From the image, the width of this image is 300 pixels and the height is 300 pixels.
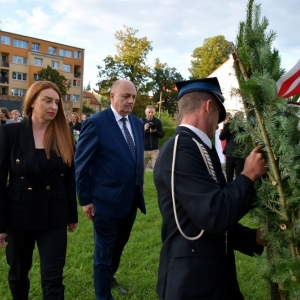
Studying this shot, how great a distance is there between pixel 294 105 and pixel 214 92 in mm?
396


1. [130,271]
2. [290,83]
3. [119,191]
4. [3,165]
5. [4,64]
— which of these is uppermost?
[4,64]

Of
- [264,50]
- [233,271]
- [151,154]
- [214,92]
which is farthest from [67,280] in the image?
[151,154]

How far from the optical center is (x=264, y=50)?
5.88ft

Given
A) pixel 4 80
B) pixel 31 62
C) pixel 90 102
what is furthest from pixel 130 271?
pixel 90 102

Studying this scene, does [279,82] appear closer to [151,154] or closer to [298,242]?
[298,242]

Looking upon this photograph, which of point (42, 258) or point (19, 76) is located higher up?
point (19, 76)

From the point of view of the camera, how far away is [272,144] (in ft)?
5.81

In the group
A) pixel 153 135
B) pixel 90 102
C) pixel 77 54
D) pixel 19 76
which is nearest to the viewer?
pixel 153 135

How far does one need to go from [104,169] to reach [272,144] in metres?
2.34

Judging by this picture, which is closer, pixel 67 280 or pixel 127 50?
pixel 67 280

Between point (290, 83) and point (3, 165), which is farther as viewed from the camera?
point (3, 165)

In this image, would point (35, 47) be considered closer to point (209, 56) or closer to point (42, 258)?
point (209, 56)

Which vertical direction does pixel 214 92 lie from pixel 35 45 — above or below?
below

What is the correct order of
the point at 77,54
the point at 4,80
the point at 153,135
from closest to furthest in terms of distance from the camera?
the point at 153,135 → the point at 4,80 → the point at 77,54
